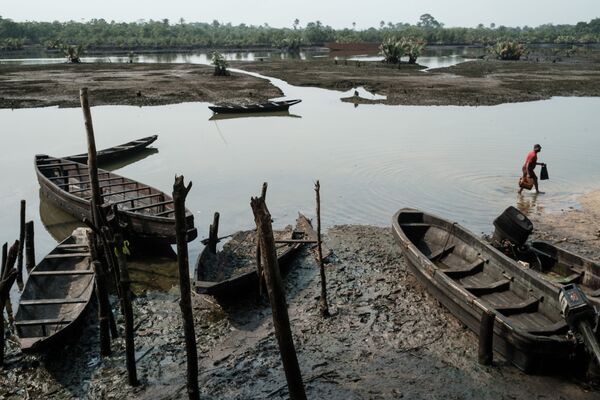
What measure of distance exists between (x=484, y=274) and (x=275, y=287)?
5690 mm

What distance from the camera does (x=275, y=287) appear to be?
5.98 m

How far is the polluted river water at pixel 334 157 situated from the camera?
15.3m

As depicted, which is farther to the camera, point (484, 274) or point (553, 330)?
point (484, 274)

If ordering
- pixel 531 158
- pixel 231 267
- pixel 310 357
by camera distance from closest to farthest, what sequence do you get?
pixel 310 357 < pixel 231 267 < pixel 531 158

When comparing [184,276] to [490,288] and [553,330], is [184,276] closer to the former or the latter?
[553,330]

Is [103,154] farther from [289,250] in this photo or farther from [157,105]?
[157,105]

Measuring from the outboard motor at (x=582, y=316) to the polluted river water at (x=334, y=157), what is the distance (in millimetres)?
6663

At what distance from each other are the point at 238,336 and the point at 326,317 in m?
1.71

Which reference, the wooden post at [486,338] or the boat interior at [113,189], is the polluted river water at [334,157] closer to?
the boat interior at [113,189]

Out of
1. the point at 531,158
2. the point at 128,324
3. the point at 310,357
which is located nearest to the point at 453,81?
the point at 531,158

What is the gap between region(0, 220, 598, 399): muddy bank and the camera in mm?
7348

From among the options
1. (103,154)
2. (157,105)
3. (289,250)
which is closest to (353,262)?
(289,250)

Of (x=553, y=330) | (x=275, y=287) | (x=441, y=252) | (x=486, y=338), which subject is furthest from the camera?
(x=441, y=252)

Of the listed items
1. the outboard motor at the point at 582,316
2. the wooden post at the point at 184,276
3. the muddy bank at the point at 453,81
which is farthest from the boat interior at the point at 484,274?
the muddy bank at the point at 453,81
